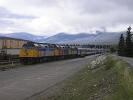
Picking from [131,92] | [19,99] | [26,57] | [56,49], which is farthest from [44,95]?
[56,49]

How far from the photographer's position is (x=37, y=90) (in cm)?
2127

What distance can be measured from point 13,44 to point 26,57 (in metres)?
7.31

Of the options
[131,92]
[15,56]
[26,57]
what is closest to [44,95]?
[131,92]

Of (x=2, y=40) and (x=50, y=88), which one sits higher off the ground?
(x=2, y=40)

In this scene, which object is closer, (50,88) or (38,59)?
(50,88)

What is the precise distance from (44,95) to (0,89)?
3.00 metres

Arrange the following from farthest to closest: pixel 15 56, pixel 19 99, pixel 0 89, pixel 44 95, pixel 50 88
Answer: pixel 15 56, pixel 50 88, pixel 0 89, pixel 44 95, pixel 19 99

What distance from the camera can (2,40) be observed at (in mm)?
53500

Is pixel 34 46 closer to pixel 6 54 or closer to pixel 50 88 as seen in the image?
pixel 6 54

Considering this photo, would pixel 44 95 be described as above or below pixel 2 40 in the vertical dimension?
below

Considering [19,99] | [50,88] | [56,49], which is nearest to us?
[19,99]

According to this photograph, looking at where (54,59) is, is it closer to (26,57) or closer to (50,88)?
(26,57)

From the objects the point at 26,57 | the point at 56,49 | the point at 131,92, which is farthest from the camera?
the point at 56,49

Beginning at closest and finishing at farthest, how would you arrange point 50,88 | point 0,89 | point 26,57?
point 0,89
point 50,88
point 26,57
